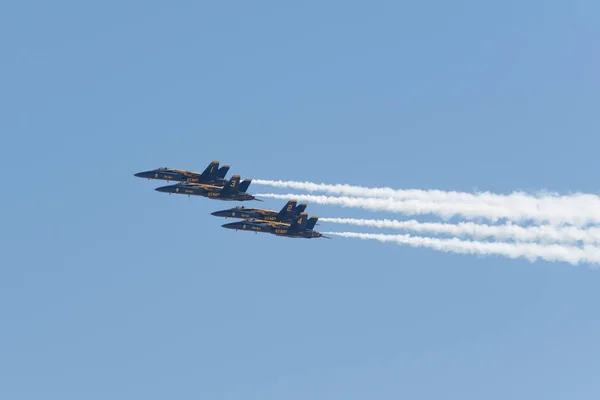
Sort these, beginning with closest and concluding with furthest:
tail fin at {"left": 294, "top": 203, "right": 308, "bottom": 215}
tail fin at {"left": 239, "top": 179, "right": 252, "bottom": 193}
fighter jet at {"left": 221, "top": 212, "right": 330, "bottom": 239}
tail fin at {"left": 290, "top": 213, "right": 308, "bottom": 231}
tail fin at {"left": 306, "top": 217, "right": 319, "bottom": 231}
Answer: fighter jet at {"left": 221, "top": 212, "right": 330, "bottom": 239} → tail fin at {"left": 290, "top": 213, "right": 308, "bottom": 231} → tail fin at {"left": 306, "top": 217, "right": 319, "bottom": 231} → tail fin at {"left": 294, "top": 203, "right": 308, "bottom": 215} → tail fin at {"left": 239, "top": 179, "right": 252, "bottom": 193}

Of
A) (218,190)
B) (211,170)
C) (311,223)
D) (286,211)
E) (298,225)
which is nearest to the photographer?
(298,225)

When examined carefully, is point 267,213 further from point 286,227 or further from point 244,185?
point 286,227

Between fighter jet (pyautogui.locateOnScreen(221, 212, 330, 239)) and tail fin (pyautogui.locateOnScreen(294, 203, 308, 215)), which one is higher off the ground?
tail fin (pyautogui.locateOnScreen(294, 203, 308, 215))

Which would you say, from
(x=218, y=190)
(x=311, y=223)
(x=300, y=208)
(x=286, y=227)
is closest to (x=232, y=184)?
(x=218, y=190)

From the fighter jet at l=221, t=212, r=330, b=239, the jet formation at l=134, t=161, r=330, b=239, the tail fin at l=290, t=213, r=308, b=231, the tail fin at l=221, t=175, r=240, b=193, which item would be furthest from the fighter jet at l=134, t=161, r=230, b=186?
the tail fin at l=290, t=213, r=308, b=231

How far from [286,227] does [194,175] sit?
18.1 m

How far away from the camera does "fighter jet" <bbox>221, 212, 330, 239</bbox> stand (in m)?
119

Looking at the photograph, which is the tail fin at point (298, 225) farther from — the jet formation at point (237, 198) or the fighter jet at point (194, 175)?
the fighter jet at point (194, 175)

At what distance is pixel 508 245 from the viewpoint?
11256 centimetres

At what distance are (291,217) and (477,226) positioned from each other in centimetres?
2404

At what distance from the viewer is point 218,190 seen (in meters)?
126

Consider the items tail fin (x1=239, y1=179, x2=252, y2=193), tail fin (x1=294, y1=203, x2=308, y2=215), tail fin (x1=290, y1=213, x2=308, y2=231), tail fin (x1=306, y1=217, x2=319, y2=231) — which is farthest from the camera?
tail fin (x1=239, y1=179, x2=252, y2=193)

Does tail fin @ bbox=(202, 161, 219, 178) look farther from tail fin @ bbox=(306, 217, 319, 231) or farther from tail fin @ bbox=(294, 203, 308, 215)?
tail fin @ bbox=(306, 217, 319, 231)

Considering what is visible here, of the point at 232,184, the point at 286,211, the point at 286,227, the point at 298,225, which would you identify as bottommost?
the point at 286,227
